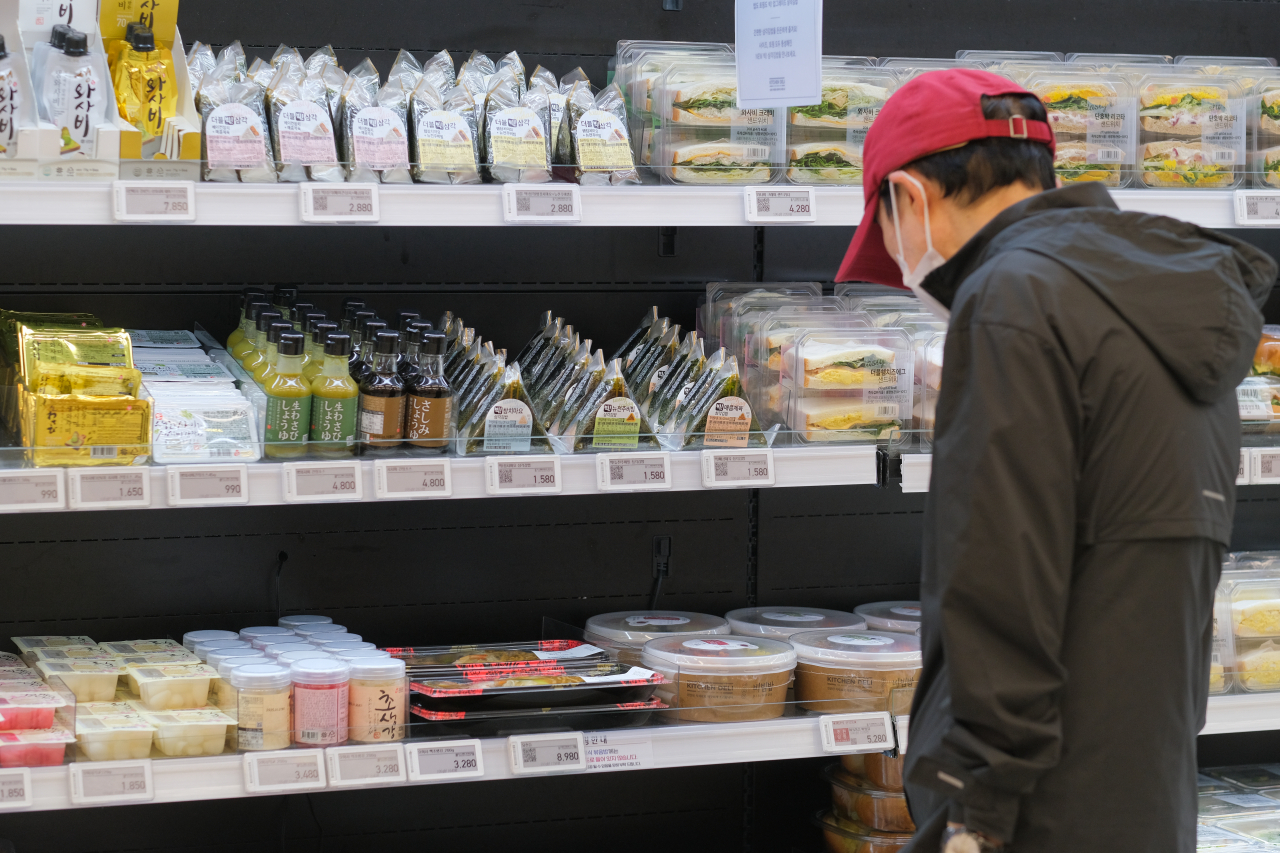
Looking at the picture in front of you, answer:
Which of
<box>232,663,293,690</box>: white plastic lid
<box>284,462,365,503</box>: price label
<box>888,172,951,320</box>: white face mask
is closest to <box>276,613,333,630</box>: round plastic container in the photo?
<box>232,663,293,690</box>: white plastic lid

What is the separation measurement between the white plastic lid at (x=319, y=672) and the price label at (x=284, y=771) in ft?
0.33

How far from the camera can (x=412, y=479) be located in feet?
6.50

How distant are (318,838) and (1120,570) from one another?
6.18 ft

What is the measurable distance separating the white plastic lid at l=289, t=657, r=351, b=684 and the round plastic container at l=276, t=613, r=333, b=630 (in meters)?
0.38

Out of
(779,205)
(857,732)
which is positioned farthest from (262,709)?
(779,205)

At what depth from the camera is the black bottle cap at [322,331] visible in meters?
2.01

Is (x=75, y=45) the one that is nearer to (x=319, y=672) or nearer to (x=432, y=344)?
(x=432, y=344)

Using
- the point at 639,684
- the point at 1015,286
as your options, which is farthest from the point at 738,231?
the point at 1015,286

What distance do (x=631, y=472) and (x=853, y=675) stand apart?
570 millimetres

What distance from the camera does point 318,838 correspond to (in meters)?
2.60

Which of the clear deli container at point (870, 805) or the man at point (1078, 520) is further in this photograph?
the clear deli container at point (870, 805)

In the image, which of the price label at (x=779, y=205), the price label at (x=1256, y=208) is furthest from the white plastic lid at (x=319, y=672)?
the price label at (x=1256, y=208)

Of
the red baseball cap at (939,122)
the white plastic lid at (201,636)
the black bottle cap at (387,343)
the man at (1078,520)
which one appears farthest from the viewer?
the white plastic lid at (201,636)

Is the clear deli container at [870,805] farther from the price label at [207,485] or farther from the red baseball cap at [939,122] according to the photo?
the red baseball cap at [939,122]
